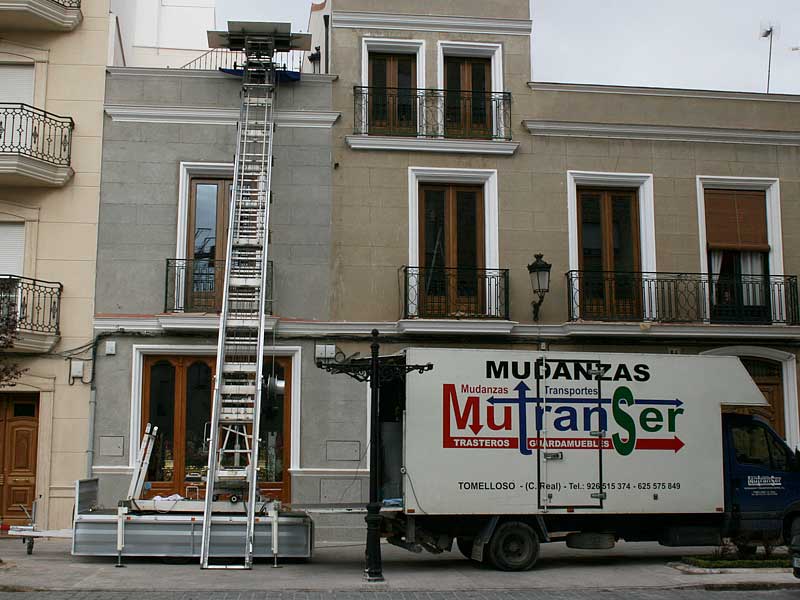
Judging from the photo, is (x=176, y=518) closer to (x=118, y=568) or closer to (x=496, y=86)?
(x=118, y=568)

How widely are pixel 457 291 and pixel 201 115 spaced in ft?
19.4

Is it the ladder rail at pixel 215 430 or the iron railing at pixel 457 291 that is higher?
the iron railing at pixel 457 291

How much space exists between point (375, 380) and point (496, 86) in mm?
8801

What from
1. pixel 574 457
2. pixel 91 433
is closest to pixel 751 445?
pixel 574 457

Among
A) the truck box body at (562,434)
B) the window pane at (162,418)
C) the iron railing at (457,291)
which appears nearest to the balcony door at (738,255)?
the iron railing at (457,291)

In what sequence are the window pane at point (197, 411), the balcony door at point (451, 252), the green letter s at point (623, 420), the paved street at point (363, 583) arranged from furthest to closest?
the balcony door at point (451, 252) < the window pane at point (197, 411) < the green letter s at point (623, 420) < the paved street at point (363, 583)

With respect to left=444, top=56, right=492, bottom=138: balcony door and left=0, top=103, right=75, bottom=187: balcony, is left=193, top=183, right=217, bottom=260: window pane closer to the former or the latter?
left=0, top=103, right=75, bottom=187: balcony

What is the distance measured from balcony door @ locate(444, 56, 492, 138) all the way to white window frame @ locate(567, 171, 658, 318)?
2059mm

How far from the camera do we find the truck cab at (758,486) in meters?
14.9

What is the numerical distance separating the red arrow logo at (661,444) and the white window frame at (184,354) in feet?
21.2

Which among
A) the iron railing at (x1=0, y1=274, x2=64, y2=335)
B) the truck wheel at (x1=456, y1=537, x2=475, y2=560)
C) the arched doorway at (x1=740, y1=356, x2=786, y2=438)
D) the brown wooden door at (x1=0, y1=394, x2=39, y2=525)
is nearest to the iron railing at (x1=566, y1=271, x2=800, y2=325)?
the arched doorway at (x1=740, y1=356, x2=786, y2=438)

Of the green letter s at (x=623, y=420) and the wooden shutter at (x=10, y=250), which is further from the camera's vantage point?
the wooden shutter at (x=10, y=250)

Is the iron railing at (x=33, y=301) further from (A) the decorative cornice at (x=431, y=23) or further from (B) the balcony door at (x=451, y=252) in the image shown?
(A) the decorative cornice at (x=431, y=23)

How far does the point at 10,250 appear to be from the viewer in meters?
18.0
